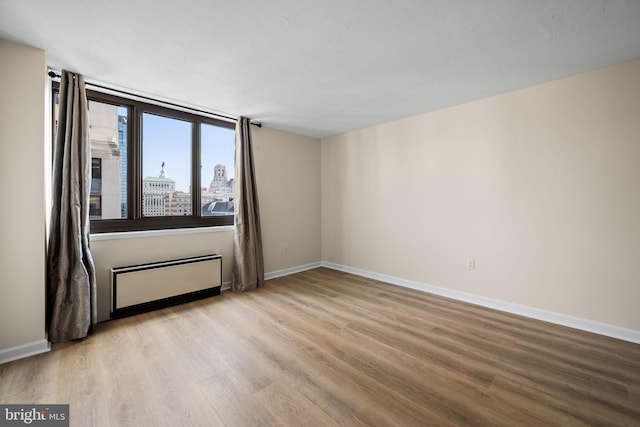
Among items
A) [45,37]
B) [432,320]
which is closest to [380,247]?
[432,320]

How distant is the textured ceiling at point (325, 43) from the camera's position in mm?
1651

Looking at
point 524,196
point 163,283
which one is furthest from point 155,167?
point 524,196

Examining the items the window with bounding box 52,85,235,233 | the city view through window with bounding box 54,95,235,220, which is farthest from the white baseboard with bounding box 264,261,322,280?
the city view through window with bounding box 54,95,235,220

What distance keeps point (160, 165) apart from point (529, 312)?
178 inches

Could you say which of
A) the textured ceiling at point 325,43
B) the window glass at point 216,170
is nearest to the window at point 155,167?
the window glass at point 216,170

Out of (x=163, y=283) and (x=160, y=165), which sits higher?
(x=160, y=165)

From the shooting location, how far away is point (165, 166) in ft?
10.8

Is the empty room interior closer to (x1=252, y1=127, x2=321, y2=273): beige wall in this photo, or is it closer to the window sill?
the window sill

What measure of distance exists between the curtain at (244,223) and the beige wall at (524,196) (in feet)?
6.08

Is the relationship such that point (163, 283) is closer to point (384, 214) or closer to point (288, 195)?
point (288, 195)

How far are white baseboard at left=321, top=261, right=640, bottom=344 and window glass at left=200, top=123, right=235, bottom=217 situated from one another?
104 inches

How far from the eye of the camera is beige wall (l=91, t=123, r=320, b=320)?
284cm

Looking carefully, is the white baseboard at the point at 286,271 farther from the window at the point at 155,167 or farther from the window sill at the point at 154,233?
the window at the point at 155,167

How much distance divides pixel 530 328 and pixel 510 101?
2364 mm
